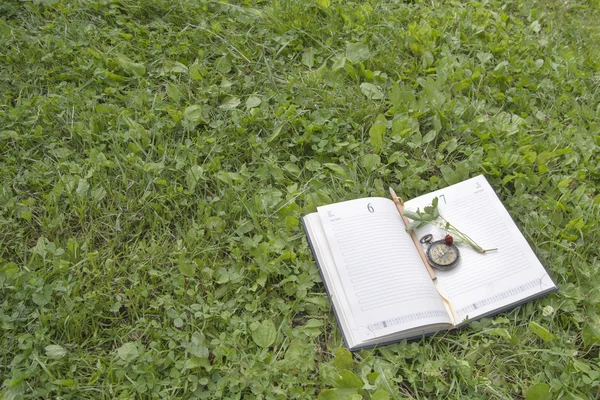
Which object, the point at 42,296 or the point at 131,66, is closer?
the point at 42,296

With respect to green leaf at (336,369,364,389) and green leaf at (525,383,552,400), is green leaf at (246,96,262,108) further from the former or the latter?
green leaf at (525,383,552,400)

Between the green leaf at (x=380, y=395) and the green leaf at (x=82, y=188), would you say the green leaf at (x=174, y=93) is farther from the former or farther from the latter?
the green leaf at (x=380, y=395)

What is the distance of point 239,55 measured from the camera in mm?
2523

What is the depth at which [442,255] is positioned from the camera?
1.84 metres

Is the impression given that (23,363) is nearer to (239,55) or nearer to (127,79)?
(127,79)

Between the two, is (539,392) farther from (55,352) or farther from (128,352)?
(55,352)

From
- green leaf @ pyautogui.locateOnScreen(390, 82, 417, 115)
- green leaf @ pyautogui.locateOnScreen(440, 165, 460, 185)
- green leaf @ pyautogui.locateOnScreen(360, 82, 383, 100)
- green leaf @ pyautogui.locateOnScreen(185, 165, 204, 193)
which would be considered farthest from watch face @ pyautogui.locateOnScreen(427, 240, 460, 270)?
green leaf @ pyautogui.locateOnScreen(185, 165, 204, 193)

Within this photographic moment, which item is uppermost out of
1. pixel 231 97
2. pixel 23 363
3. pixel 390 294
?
pixel 231 97

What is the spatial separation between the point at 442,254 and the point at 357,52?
3.76ft

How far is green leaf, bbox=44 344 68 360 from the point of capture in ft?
5.29

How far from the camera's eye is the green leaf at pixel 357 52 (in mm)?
2482

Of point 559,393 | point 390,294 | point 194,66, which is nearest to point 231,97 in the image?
point 194,66

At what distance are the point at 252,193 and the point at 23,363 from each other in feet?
3.17

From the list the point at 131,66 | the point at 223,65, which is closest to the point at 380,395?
the point at 223,65
